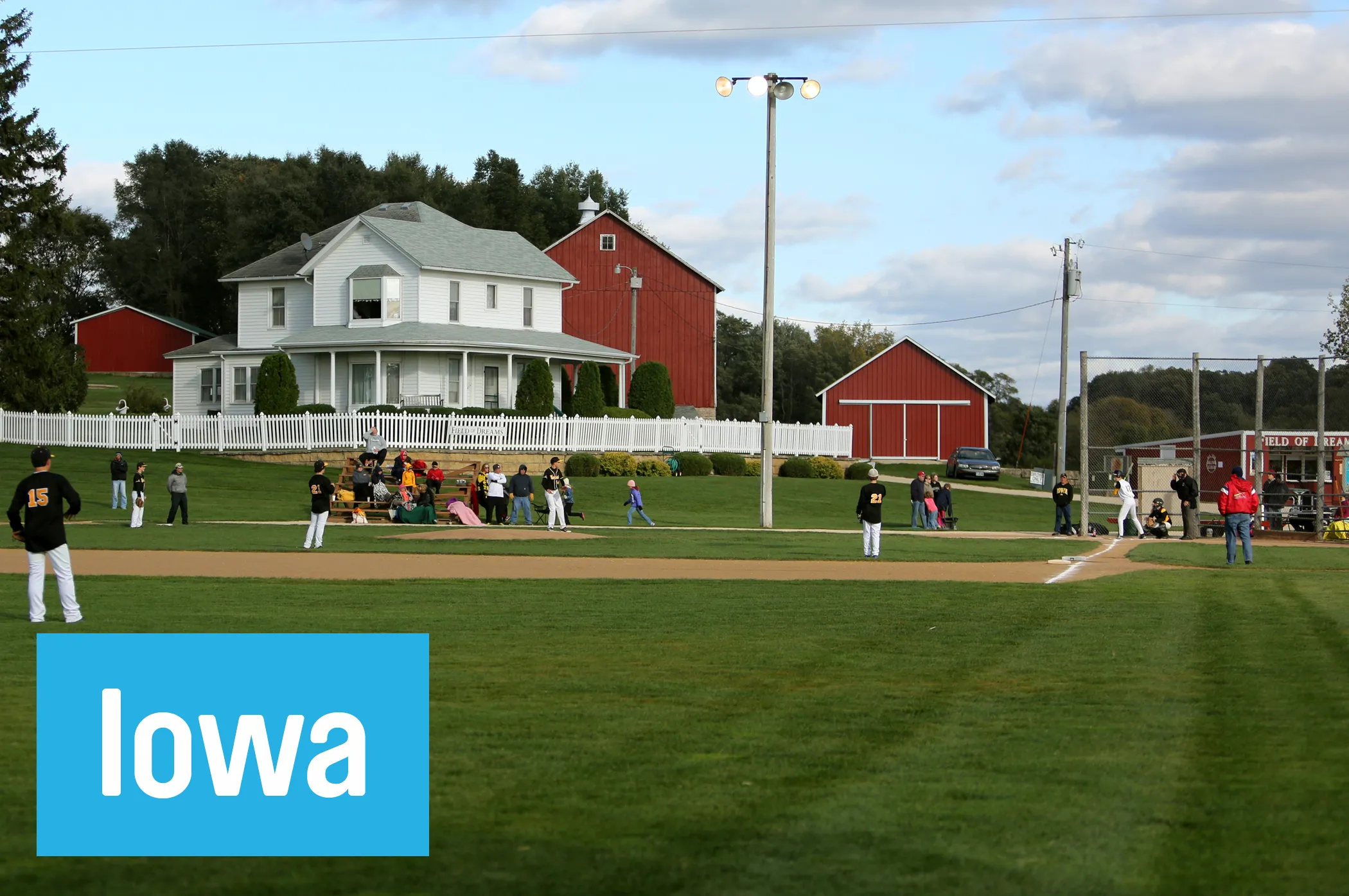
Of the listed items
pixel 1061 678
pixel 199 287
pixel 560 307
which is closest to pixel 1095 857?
pixel 1061 678

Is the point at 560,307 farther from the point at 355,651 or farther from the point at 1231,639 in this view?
the point at 355,651

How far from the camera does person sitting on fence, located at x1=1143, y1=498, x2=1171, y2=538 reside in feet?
109

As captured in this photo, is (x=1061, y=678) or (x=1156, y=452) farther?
(x=1156, y=452)

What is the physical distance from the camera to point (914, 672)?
37.5ft

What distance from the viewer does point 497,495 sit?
33281 millimetres

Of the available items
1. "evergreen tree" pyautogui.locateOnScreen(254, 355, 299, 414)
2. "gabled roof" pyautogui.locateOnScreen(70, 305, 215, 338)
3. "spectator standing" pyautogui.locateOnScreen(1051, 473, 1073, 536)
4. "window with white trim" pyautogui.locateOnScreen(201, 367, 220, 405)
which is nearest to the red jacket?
"spectator standing" pyautogui.locateOnScreen(1051, 473, 1073, 536)

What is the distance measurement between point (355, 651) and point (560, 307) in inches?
2133

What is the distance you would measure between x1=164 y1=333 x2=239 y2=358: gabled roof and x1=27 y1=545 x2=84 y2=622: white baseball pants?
4397 cm

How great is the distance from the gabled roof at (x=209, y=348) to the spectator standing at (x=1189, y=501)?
37.7 metres

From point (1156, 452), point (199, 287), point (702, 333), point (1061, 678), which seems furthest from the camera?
point (199, 287)

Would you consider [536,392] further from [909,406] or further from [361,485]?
[909,406]

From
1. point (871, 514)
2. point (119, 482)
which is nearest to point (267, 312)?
point (119, 482)

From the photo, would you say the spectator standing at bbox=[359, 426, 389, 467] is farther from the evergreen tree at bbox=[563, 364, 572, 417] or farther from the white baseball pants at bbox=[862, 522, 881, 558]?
the white baseball pants at bbox=[862, 522, 881, 558]

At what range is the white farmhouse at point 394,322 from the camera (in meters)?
52.6
